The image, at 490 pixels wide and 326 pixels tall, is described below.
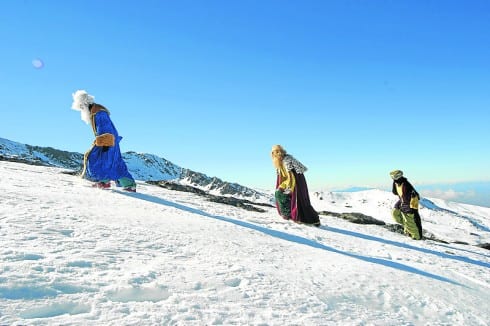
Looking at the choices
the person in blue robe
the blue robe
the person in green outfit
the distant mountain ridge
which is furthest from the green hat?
the distant mountain ridge

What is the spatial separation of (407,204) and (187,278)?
29.9 ft

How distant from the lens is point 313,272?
3.88m

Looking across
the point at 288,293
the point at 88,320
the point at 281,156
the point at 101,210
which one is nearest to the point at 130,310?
the point at 88,320

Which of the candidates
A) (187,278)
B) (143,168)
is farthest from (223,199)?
(143,168)

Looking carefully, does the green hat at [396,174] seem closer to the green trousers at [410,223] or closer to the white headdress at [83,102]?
the green trousers at [410,223]

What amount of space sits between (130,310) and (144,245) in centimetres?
153

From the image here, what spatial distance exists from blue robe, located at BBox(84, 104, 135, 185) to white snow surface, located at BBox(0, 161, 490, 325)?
3.26 metres

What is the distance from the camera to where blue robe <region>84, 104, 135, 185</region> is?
8.98m

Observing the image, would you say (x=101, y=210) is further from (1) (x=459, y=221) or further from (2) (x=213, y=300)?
(1) (x=459, y=221)

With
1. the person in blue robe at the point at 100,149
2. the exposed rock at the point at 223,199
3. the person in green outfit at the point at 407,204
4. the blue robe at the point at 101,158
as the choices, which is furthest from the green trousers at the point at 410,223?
the blue robe at the point at 101,158

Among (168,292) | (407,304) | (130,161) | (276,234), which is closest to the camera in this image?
(168,292)

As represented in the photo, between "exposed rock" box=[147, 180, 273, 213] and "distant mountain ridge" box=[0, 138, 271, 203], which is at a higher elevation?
"distant mountain ridge" box=[0, 138, 271, 203]

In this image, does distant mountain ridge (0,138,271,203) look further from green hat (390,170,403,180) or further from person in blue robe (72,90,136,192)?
person in blue robe (72,90,136,192)

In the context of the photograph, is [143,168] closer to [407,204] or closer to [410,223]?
[407,204]
